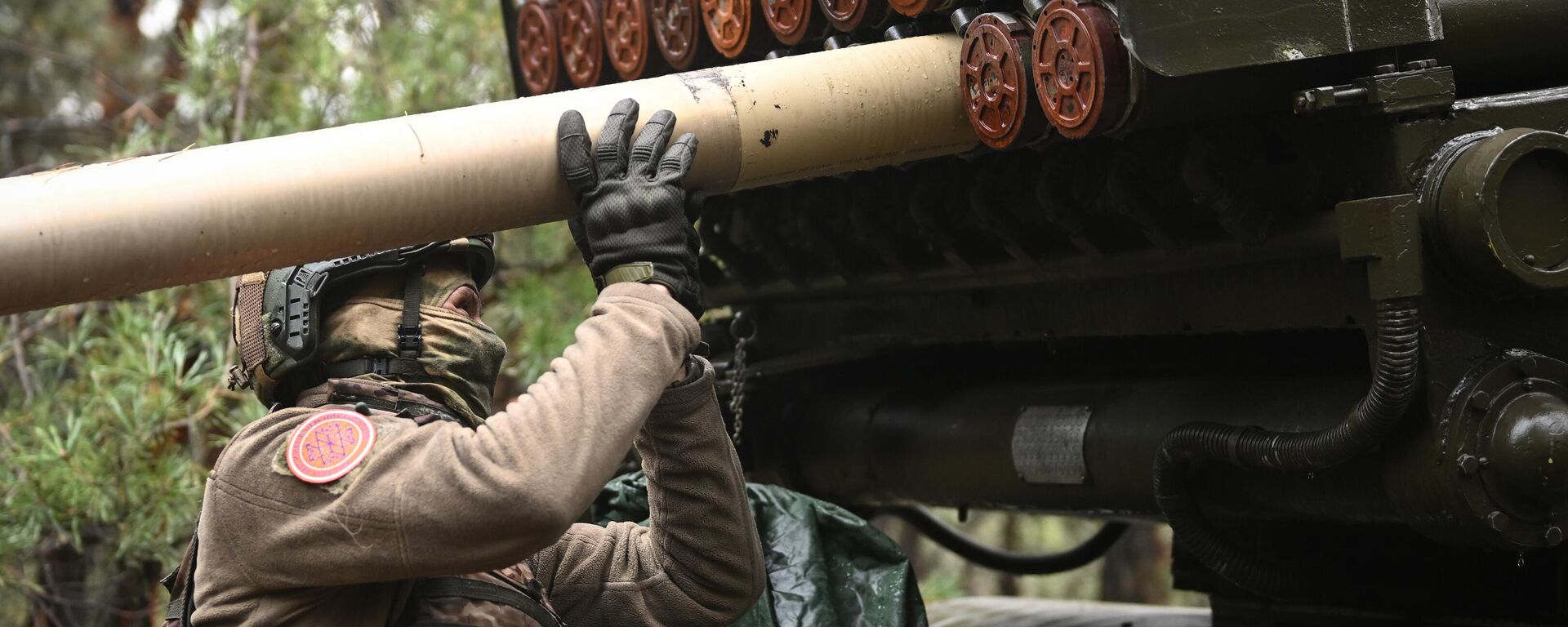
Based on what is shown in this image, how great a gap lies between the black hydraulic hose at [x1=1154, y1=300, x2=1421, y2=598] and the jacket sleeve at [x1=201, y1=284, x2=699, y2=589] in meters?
0.99

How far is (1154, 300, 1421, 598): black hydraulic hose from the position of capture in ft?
7.55

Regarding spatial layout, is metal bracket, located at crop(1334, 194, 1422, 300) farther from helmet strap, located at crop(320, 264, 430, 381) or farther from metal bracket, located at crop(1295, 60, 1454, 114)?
helmet strap, located at crop(320, 264, 430, 381)

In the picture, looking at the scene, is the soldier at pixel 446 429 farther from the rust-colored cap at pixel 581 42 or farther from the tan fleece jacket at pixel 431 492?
the rust-colored cap at pixel 581 42

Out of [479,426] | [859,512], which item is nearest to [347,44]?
[859,512]

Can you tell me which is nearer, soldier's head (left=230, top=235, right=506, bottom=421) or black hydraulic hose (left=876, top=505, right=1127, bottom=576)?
soldier's head (left=230, top=235, right=506, bottom=421)

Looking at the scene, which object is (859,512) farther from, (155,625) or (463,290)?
(155,625)

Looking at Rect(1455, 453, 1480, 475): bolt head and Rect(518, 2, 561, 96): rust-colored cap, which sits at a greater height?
Rect(518, 2, 561, 96): rust-colored cap

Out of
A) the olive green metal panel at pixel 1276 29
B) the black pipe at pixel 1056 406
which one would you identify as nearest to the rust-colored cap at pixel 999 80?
the olive green metal panel at pixel 1276 29

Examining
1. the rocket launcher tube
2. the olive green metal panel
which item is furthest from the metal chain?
the olive green metal panel

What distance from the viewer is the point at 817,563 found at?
3.49 metres

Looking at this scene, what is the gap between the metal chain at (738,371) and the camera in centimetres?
388

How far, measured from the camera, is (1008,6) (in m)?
2.54

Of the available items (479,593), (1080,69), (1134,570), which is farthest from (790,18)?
(1134,570)

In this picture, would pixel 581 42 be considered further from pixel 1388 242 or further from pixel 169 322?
pixel 169 322
